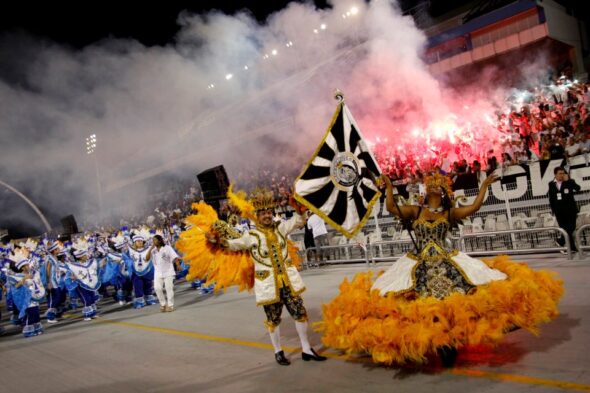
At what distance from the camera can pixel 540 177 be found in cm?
971

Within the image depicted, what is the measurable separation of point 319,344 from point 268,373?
3.04ft

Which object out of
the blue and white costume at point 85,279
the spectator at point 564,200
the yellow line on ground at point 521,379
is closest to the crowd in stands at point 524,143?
the spectator at point 564,200

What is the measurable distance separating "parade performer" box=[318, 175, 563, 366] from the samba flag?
34 cm

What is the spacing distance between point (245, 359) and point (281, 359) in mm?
592

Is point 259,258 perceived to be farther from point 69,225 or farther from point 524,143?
point 69,225

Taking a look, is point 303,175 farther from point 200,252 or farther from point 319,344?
point 319,344

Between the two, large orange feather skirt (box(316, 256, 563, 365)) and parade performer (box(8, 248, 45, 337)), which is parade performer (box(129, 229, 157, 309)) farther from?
large orange feather skirt (box(316, 256, 563, 365))

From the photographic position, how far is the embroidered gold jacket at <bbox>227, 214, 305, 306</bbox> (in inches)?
193

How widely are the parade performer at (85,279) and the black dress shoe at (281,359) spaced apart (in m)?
6.68

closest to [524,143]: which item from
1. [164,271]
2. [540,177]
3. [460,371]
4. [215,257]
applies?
[540,177]

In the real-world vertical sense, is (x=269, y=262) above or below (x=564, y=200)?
below

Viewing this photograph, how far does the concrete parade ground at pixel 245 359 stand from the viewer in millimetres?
3834

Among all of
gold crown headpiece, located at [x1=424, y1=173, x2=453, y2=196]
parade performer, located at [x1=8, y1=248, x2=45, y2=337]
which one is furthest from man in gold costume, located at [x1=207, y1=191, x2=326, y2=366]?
parade performer, located at [x1=8, y1=248, x2=45, y2=337]

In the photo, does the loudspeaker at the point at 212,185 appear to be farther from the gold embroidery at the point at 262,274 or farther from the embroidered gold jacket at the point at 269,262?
the gold embroidery at the point at 262,274
